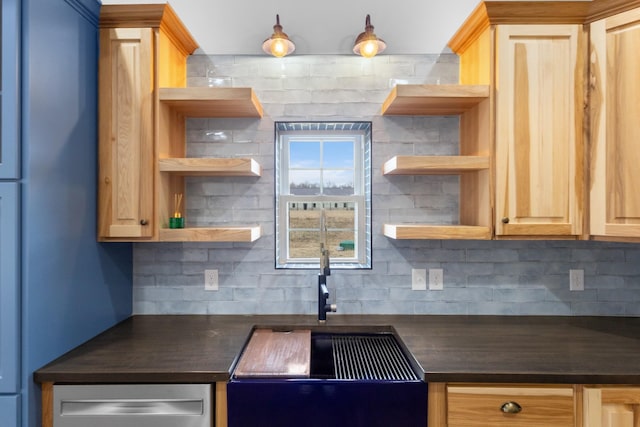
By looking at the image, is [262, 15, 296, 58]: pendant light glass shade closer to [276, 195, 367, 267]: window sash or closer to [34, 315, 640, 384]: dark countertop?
[276, 195, 367, 267]: window sash

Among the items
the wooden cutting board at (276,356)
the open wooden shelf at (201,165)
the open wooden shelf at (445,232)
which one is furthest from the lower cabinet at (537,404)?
the open wooden shelf at (201,165)

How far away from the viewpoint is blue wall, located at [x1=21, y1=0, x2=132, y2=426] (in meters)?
1.33

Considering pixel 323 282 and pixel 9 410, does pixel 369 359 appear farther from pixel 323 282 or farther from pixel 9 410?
pixel 9 410

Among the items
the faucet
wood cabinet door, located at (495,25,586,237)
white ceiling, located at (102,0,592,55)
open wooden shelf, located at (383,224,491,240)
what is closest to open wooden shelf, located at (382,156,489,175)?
wood cabinet door, located at (495,25,586,237)

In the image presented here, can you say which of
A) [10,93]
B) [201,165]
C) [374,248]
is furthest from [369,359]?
[10,93]

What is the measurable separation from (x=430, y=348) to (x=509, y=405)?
33 centimetres

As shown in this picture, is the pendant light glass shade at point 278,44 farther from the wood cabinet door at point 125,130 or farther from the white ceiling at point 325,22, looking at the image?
A: the wood cabinet door at point 125,130

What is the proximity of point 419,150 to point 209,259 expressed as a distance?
127 centimetres

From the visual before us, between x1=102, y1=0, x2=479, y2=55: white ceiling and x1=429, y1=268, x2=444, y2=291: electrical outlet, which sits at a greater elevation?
x1=102, y1=0, x2=479, y2=55: white ceiling

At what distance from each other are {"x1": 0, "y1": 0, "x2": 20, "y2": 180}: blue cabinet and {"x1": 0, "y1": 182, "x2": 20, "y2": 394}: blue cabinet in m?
0.07

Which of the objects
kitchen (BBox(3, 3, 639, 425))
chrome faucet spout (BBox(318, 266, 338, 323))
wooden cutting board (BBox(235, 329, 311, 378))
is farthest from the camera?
kitchen (BBox(3, 3, 639, 425))

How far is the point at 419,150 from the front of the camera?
2.12 m

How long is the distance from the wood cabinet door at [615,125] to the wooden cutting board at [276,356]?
1358 mm

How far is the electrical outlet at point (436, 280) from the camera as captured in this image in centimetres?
210
